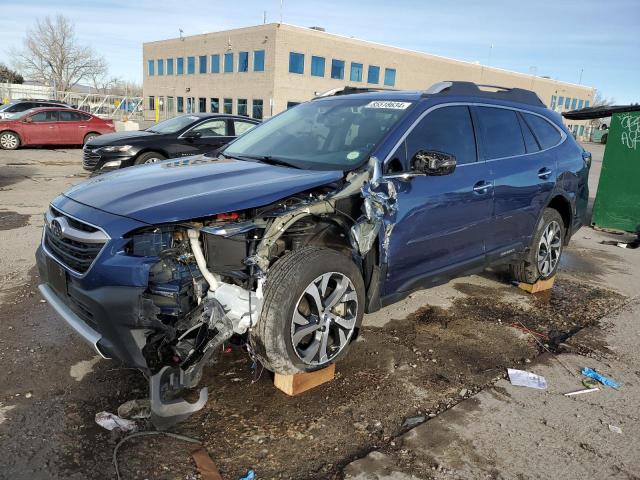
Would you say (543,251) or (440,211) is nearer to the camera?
(440,211)

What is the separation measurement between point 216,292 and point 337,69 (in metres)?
47.1

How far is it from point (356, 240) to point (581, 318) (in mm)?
2845

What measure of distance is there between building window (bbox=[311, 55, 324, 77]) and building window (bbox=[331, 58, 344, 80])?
1.25 meters

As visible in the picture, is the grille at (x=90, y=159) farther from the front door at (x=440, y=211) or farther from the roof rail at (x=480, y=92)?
the front door at (x=440, y=211)

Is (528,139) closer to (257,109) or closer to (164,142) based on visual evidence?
(164,142)

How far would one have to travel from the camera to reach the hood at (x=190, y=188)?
2.77 metres

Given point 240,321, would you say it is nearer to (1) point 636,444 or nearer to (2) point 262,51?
(1) point 636,444

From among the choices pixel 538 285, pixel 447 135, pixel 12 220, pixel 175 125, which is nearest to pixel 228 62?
pixel 175 125

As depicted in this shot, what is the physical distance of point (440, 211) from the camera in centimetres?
388

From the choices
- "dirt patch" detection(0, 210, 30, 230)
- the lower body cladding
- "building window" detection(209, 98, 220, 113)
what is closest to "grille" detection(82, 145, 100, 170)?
"dirt patch" detection(0, 210, 30, 230)

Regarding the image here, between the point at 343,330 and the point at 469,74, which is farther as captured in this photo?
the point at 469,74

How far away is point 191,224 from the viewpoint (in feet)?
9.16

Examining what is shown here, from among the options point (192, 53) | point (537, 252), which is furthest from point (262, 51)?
point (537, 252)

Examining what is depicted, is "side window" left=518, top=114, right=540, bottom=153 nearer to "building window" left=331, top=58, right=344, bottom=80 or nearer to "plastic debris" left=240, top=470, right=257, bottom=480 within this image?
"plastic debris" left=240, top=470, right=257, bottom=480
